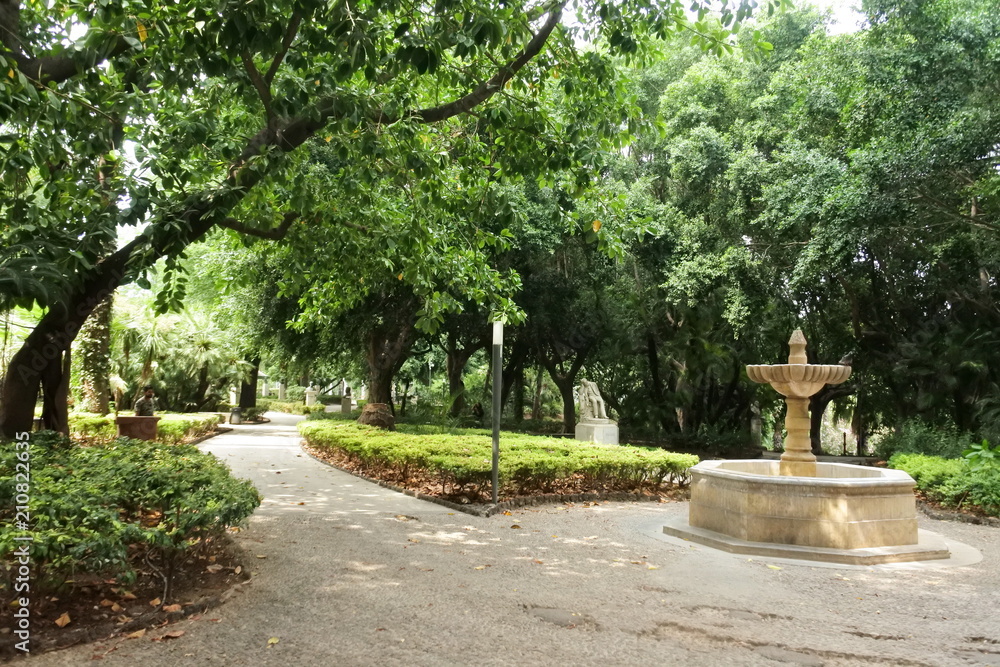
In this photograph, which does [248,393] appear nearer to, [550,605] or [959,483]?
[959,483]

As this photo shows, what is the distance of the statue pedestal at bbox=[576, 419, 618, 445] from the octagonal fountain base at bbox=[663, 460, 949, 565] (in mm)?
9523

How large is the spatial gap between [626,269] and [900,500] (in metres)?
15.8

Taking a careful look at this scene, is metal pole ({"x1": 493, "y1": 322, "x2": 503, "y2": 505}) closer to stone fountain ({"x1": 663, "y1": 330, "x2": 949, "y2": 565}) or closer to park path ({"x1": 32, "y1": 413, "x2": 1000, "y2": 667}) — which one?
park path ({"x1": 32, "y1": 413, "x2": 1000, "y2": 667})

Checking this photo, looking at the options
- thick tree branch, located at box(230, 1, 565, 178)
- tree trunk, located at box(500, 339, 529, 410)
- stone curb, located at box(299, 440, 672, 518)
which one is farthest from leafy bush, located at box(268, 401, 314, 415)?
thick tree branch, located at box(230, 1, 565, 178)

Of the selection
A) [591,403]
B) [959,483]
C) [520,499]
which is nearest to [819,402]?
[591,403]

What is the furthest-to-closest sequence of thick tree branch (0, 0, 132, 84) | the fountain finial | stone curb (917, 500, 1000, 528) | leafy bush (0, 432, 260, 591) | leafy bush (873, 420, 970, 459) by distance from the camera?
leafy bush (873, 420, 970, 459)
stone curb (917, 500, 1000, 528)
the fountain finial
thick tree branch (0, 0, 132, 84)
leafy bush (0, 432, 260, 591)

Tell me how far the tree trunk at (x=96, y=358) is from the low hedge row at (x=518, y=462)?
A: 648 cm

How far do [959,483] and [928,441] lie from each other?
23.6 feet

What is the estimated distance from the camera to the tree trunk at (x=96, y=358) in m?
15.8

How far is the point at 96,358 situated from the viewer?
54.4 feet

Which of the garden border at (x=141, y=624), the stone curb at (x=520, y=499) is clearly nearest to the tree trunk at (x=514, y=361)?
the stone curb at (x=520, y=499)

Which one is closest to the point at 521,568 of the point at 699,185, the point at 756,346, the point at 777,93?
the point at 699,185

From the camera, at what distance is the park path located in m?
4.54

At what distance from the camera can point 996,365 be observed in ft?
63.4
